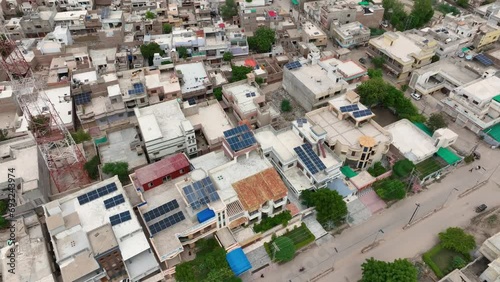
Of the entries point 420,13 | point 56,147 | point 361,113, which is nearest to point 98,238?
point 56,147

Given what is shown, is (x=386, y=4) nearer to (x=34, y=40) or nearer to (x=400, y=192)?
(x=400, y=192)

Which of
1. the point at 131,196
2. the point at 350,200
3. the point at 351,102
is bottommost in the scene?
the point at 350,200

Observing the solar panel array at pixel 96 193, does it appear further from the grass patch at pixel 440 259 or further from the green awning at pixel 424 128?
the green awning at pixel 424 128

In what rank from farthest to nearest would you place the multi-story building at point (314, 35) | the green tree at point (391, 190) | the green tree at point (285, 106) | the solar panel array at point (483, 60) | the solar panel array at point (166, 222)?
1. the multi-story building at point (314, 35)
2. the solar panel array at point (483, 60)
3. the green tree at point (285, 106)
4. the green tree at point (391, 190)
5. the solar panel array at point (166, 222)

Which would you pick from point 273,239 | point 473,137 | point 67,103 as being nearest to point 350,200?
point 273,239

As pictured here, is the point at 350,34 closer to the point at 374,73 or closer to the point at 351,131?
the point at 374,73

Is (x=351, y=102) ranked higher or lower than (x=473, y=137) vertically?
higher

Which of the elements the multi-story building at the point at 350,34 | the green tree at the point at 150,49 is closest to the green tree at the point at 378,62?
the multi-story building at the point at 350,34

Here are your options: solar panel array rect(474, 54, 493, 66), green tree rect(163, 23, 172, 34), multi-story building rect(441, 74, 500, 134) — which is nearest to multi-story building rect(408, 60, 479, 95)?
multi-story building rect(441, 74, 500, 134)
